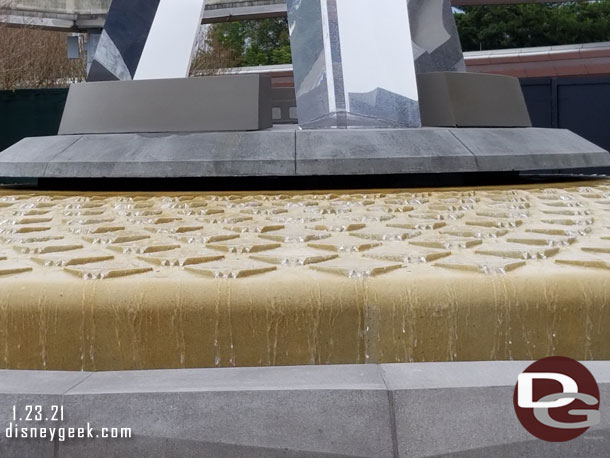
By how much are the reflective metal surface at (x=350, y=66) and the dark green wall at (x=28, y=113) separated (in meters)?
8.59

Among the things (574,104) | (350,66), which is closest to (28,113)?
(350,66)

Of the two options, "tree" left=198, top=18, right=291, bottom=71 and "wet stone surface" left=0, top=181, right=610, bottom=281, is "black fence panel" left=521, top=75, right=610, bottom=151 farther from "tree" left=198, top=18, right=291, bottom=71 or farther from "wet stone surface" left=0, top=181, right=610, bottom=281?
"tree" left=198, top=18, right=291, bottom=71

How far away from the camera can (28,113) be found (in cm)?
1619

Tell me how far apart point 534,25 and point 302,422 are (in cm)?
3450

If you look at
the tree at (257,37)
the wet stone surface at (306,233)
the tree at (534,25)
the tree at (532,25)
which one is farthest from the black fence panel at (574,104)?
the tree at (257,37)

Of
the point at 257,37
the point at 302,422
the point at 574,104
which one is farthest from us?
the point at 257,37

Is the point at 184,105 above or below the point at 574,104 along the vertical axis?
above

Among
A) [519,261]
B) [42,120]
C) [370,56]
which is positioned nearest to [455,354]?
[519,261]

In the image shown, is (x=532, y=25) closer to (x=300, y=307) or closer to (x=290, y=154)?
(x=290, y=154)

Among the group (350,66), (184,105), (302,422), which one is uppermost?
(350,66)

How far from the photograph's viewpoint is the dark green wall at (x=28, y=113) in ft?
53.0

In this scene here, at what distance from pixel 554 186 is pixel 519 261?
193 inches

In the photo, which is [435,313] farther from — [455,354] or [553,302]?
[553,302]

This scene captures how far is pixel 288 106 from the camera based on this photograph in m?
13.5
